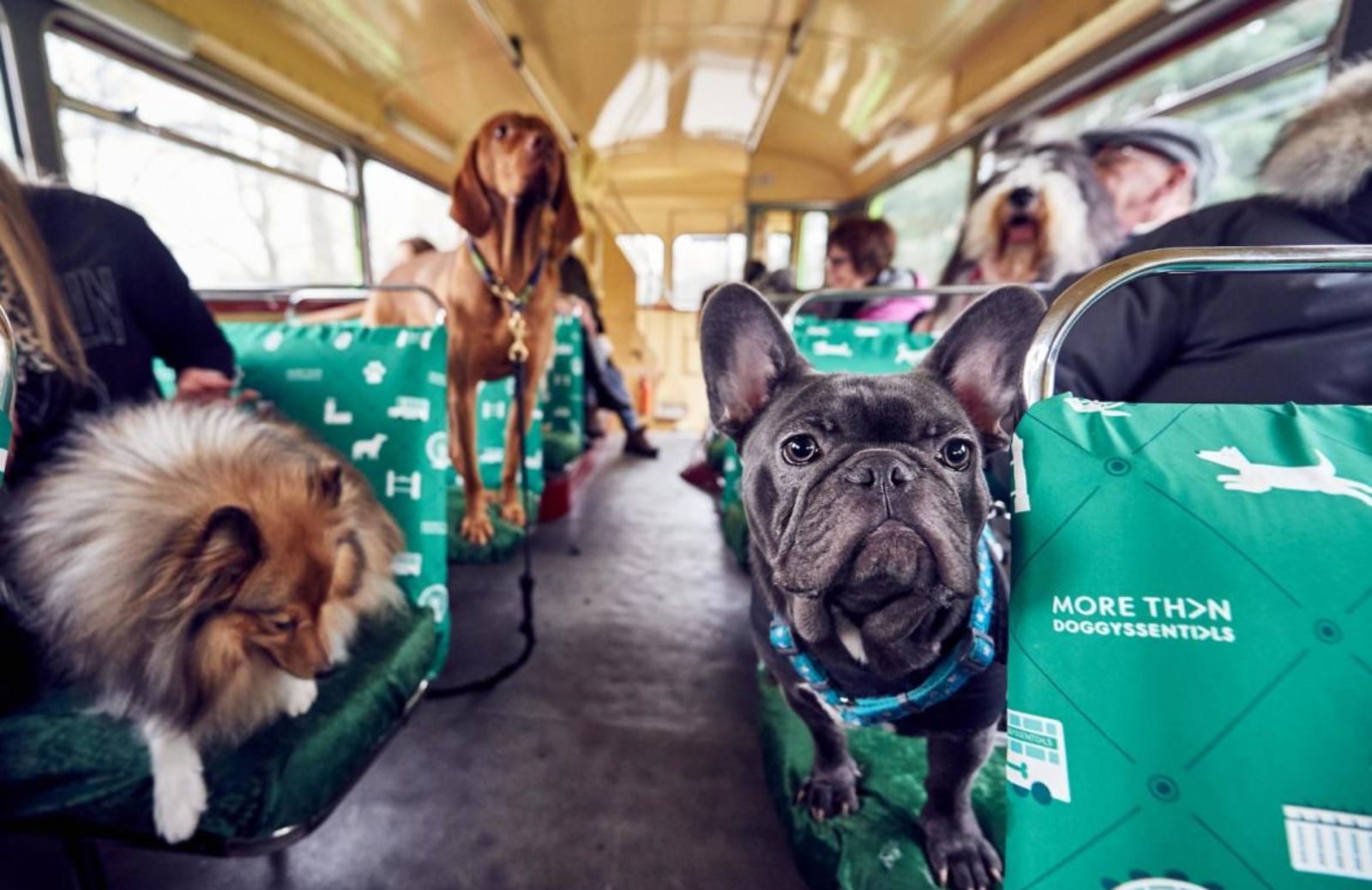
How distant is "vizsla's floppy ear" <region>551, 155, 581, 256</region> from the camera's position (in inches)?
78.4

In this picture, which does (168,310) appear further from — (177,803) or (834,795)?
(834,795)

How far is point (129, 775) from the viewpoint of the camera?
918mm

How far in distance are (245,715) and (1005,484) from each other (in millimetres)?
1498

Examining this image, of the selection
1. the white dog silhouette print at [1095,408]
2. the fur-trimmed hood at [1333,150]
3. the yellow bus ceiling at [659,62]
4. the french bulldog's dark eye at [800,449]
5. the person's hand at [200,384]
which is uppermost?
the yellow bus ceiling at [659,62]

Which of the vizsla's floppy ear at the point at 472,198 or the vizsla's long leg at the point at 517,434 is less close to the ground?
the vizsla's floppy ear at the point at 472,198

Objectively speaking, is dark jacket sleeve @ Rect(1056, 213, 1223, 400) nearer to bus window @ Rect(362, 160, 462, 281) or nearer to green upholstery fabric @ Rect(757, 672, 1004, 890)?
green upholstery fabric @ Rect(757, 672, 1004, 890)

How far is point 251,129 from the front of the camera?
2.88 m

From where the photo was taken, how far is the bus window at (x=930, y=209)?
431 centimetres

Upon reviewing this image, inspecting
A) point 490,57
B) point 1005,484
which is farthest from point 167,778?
point 490,57

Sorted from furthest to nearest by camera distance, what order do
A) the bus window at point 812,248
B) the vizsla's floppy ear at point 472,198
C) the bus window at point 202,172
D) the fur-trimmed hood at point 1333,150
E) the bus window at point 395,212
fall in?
the bus window at point 812,248 → the bus window at point 395,212 → the bus window at point 202,172 → the vizsla's floppy ear at point 472,198 → the fur-trimmed hood at point 1333,150

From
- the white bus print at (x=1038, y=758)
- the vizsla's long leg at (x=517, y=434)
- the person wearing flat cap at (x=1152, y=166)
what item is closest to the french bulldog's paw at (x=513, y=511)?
the vizsla's long leg at (x=517, y=434)

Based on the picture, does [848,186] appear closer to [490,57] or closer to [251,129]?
[490,57]

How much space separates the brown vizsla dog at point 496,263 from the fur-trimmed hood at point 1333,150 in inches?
69.0

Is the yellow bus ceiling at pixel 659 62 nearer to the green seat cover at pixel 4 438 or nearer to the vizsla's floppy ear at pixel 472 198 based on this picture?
the vizsla's floppy ear at pixel 472 198
